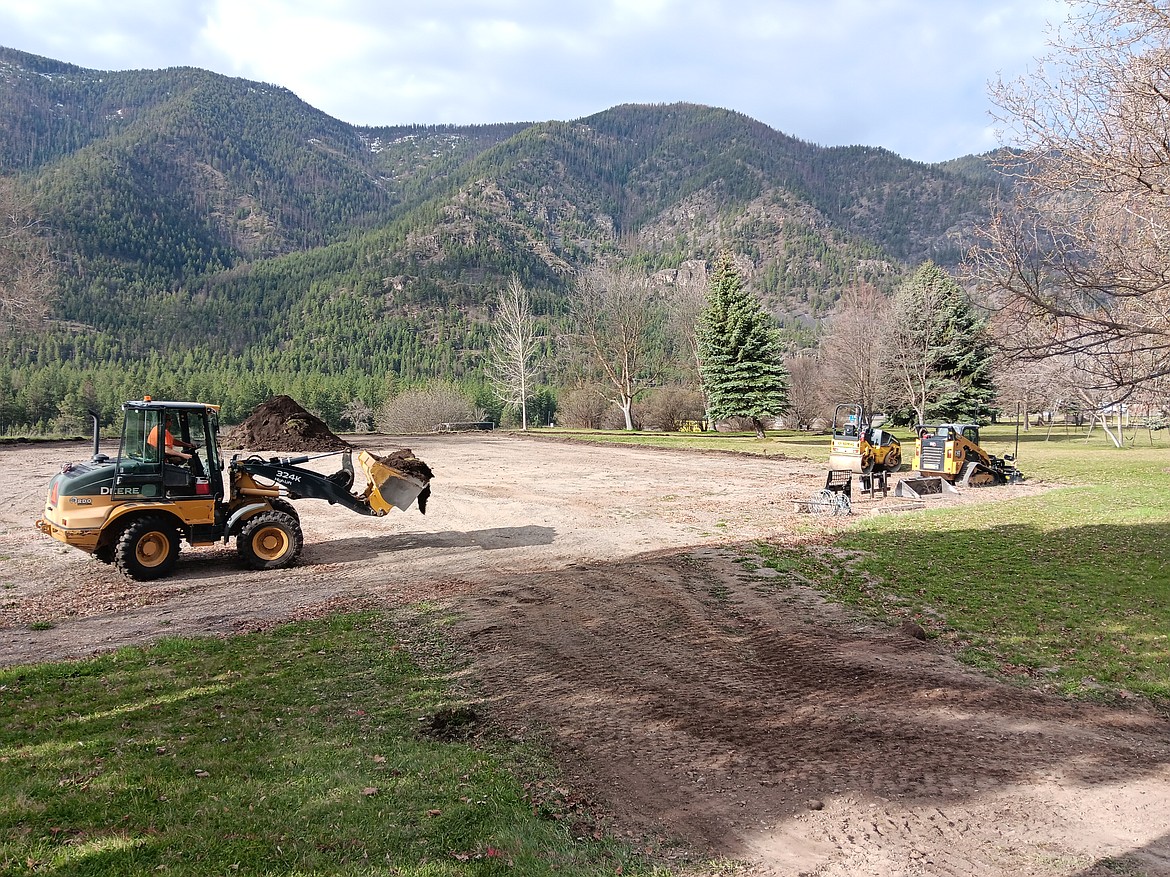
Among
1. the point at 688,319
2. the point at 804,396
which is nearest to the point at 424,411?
the point at 688,319

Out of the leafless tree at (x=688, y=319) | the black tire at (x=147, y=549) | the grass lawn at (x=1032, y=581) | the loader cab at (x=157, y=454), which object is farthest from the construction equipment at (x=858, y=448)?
the leafless tree at (x=688, y=319)

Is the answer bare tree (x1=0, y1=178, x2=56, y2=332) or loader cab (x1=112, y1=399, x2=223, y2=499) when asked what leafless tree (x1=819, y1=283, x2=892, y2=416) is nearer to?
loader cab (x1=112, y1=399, x2=223, y2=499)

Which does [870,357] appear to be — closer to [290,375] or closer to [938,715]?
[938,715]

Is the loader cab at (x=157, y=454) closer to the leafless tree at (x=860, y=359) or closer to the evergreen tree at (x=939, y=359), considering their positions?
the evergreen tree at (x=939, y=359)

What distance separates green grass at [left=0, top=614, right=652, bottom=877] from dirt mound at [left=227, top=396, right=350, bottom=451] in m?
29.8

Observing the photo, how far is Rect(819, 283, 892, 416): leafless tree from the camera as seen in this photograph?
1925 inches

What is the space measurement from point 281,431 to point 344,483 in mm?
24777

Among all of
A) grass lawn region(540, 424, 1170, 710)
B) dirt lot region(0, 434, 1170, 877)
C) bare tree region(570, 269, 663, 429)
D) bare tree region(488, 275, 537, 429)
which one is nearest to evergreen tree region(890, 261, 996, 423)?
bare tree region(570, 269, 663, 429)

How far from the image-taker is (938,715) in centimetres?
602

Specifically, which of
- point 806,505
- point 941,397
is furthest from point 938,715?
point 941,397

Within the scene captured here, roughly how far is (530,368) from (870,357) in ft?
106

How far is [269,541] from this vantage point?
1195cm

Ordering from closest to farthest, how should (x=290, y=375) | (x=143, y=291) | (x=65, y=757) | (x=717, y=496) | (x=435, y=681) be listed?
(x=65, y=757) < (x=435, y=681) < (x=717, y=496) < (x=290, y=375) < (x=143, y=291)

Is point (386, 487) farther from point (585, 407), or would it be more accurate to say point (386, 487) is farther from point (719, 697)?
point (585, 407)
